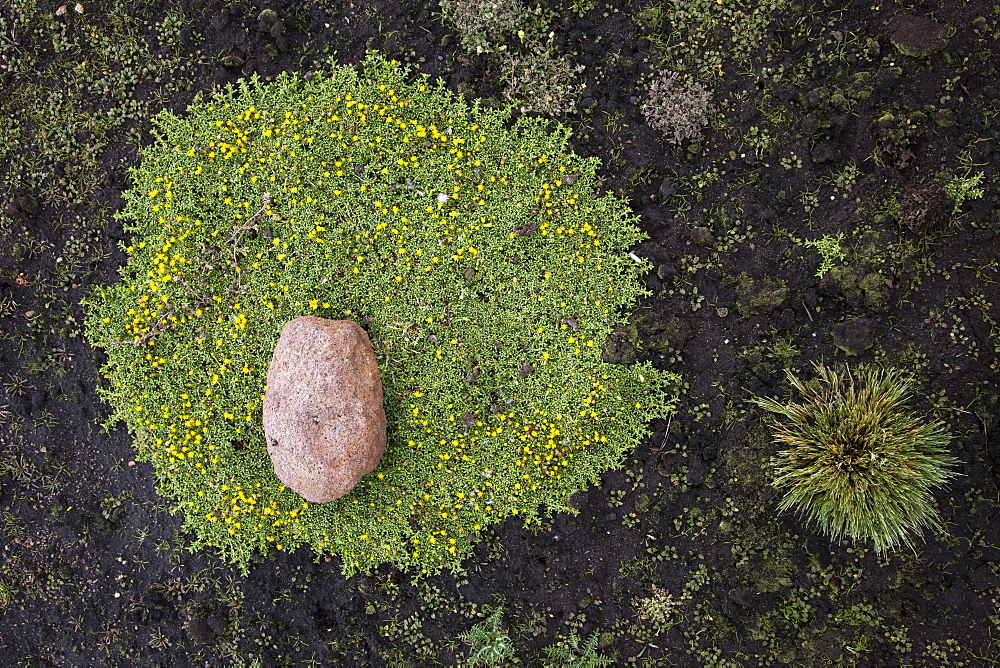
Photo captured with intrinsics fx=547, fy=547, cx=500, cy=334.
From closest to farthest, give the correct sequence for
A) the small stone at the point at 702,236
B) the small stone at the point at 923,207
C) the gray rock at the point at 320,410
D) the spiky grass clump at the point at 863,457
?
the spiky grass clump at the point at 863,457
the gray rock at the point at 320,410
the small stone at the point at 923,207
the small stone at the point at 702,236

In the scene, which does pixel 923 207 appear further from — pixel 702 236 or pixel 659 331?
pixel 659 331

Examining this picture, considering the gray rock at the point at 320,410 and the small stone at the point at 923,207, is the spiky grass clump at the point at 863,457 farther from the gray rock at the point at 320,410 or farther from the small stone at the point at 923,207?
the gray rock at the point at 320,410

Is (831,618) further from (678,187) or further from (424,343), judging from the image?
(424,343)

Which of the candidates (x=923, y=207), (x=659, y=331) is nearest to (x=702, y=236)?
(x=659, y=331)

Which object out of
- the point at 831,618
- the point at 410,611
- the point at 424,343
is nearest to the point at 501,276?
the point at 424,343

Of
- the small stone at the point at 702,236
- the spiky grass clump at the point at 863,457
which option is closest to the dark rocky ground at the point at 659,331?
the small stone at the point at 702,236
